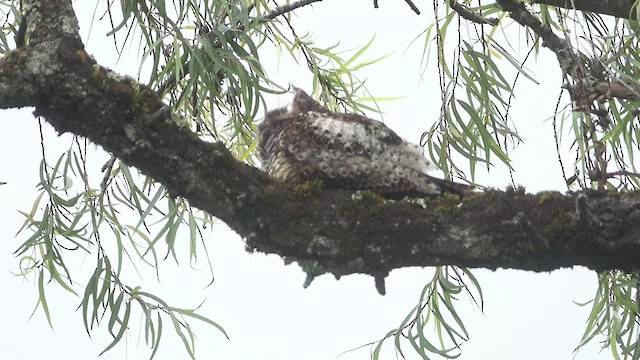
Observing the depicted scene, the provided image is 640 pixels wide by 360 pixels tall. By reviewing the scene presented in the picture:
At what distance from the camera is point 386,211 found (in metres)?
1.01

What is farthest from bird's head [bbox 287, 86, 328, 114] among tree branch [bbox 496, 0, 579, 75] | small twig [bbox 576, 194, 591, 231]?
small twig [bbox 576, 194, 591, 231]

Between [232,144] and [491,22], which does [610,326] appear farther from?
[232,144]

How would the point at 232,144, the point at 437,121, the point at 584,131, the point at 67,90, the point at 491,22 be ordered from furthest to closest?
the point at 232,144
the point at 437,121
the point at 491,22
the point at 584,131
the point at 67,90

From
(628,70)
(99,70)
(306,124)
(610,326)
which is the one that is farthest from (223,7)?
(610,326)

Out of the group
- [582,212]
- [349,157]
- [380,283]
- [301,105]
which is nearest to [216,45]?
[301,105]

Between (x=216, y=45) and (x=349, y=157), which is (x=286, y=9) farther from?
(x=349, y=157)

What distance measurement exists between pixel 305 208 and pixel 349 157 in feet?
0.60

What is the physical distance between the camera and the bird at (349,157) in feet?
3.72

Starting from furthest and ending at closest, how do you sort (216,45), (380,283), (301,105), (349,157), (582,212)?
1. (301,105)
2. (216,45)
3. (349,157)
4. (380,283)
5. (582,212)

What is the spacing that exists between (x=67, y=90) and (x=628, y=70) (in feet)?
3.12

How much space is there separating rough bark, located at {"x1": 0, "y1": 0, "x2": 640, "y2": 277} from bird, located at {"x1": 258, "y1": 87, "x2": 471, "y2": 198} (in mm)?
106

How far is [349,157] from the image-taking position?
1.17 m

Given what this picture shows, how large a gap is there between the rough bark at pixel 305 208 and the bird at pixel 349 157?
0.35 ft

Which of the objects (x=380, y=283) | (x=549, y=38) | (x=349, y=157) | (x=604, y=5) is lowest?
(x=380, y=283)
